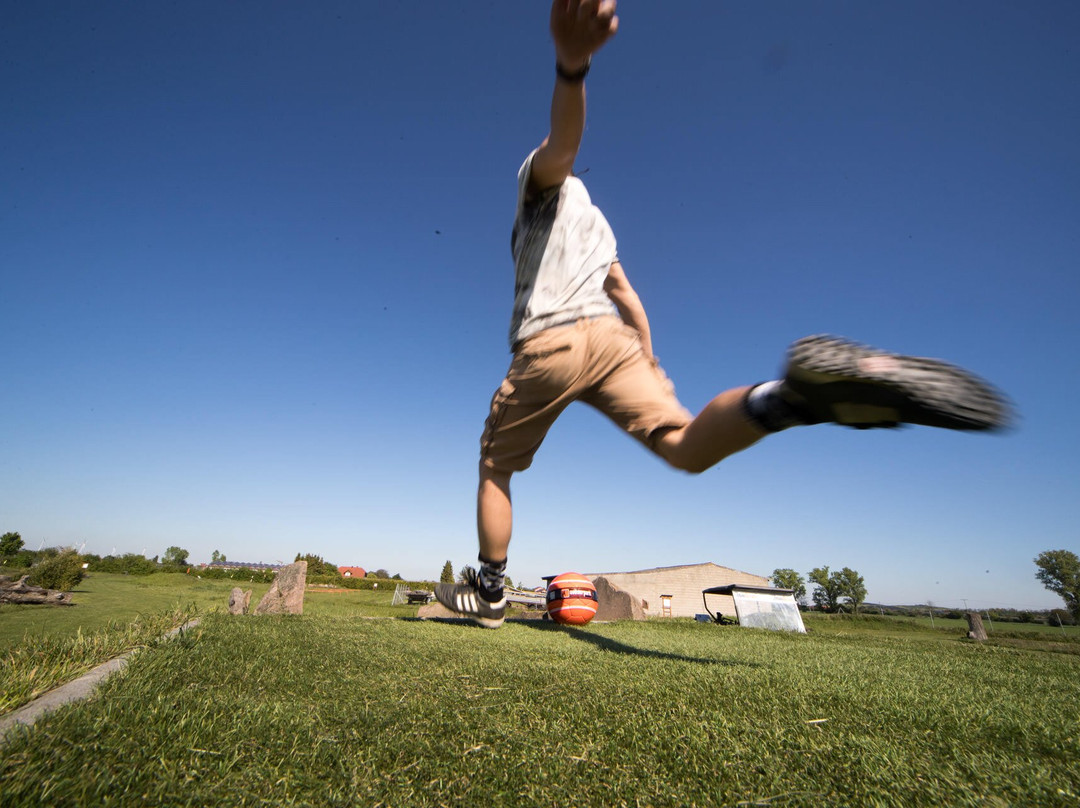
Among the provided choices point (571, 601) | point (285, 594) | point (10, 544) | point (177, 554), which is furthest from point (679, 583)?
point (177, 554)

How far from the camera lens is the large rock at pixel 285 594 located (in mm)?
7363

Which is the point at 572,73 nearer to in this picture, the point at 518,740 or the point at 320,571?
the point at 518,740

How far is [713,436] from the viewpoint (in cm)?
170

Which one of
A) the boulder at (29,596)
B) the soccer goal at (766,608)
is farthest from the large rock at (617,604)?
the boulder at (29,596)

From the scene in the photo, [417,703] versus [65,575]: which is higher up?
[65,575]

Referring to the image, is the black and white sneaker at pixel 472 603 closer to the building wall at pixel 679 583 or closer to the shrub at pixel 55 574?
the shrub at pixel 55 574

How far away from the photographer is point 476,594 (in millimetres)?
2686

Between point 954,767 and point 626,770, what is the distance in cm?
94

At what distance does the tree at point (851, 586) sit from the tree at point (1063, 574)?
18.8m

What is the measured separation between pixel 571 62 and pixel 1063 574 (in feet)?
267

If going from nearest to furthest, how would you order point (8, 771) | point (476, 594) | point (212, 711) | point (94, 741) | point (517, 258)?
1. point (8, 771)
2. point (94, 741)
3. point (212, 711)
4. point (517, 258)
5. point (476, 594)

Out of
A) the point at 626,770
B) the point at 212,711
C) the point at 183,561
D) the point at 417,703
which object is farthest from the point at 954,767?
the point at 183,561

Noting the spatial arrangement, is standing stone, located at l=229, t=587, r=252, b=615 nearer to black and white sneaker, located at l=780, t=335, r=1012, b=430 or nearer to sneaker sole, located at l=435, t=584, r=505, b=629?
sneaker sole, located at l=435, t=584, r=505, b=629

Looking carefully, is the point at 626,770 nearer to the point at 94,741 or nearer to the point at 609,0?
the point at 94,741
